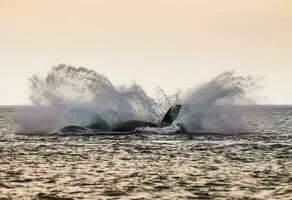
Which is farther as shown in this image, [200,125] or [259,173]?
[200,125]

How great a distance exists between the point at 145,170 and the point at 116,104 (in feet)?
141

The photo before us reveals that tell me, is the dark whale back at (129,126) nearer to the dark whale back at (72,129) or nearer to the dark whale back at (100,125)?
the dark whale back at (100,125)

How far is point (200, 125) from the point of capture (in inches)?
2670

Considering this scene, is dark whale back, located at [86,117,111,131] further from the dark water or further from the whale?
the dark water

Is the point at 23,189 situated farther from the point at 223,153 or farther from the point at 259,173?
the point at 223,153

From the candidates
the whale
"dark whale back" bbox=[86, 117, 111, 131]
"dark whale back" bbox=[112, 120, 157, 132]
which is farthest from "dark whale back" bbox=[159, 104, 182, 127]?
"dark whale back" bbox=[86, 117, 111, 131]

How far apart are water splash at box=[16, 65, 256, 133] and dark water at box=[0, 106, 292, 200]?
17789mm

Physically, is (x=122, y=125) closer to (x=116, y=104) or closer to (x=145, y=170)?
(x=116, y=104)

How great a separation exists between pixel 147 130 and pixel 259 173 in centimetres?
3439

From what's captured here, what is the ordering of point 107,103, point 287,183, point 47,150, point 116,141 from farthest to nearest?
1. point 107,103
2. point 116,141
3. point 47,150
4. point 287,183

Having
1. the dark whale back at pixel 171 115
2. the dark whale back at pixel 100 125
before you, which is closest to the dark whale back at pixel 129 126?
the dark whale back at pixel 100 125

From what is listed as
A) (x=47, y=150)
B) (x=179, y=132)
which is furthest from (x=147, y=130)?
(x=47, y=150)

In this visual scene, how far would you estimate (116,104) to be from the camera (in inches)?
2938

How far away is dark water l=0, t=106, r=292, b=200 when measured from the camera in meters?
24.7
